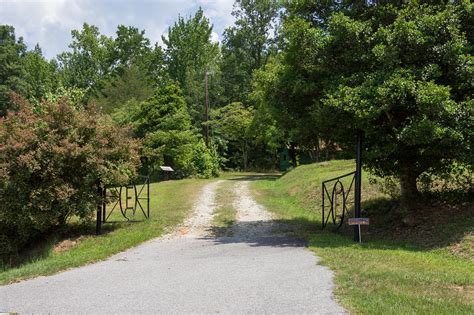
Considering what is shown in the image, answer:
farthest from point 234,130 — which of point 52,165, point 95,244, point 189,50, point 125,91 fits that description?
point 95,244

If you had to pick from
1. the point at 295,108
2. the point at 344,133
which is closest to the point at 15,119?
the point at 295,108

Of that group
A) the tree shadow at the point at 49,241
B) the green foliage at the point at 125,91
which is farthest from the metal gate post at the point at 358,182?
the green foliage at the point at 125,91

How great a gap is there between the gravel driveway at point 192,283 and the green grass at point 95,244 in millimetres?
424

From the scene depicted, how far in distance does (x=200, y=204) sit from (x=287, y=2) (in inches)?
350

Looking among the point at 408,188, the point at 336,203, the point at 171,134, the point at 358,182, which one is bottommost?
the point at 336,203

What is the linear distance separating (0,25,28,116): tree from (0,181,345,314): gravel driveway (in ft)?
146

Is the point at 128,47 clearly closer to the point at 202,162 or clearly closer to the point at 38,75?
the point at 38,75

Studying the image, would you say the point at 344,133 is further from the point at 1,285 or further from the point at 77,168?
the point at 1,285

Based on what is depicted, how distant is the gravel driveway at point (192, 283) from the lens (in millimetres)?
5387

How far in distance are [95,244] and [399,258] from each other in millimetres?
7261

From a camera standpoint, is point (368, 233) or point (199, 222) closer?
point (368, 233)

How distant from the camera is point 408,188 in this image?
37.6 ft

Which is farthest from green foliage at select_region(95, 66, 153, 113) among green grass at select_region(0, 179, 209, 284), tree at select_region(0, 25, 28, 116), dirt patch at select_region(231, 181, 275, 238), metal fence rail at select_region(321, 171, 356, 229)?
metal fence rail at select_region(321, 171, 356, 229)

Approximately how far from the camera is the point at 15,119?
1201 cm
